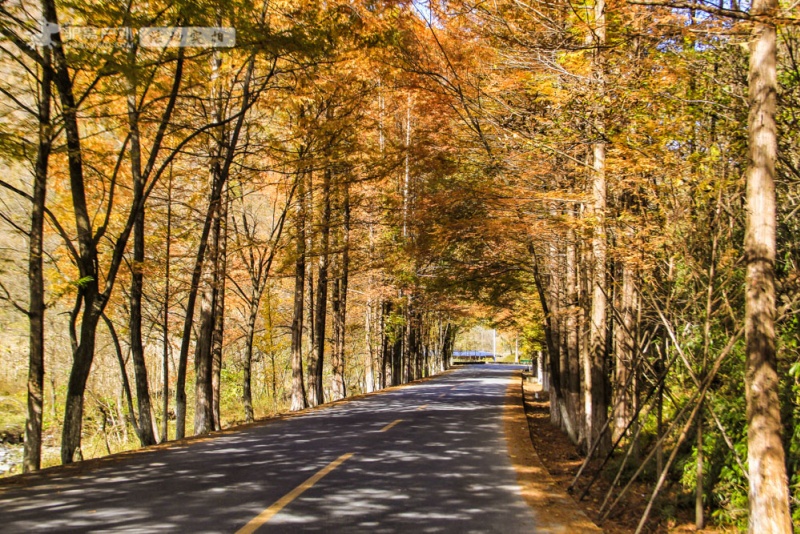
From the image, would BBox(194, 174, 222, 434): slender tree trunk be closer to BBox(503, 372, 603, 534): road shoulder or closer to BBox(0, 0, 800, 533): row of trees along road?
BBox(0, 0, 800, 533): row of trees along road

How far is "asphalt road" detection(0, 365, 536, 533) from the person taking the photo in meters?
4.92

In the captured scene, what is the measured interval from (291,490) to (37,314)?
654cm

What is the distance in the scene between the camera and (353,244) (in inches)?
859

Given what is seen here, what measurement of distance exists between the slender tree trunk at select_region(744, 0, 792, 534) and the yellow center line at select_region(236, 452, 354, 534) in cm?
416

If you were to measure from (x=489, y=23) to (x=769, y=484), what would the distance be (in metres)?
7.43

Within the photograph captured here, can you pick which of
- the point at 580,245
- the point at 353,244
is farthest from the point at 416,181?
the point at 580,245

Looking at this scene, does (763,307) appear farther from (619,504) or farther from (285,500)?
(285,500)

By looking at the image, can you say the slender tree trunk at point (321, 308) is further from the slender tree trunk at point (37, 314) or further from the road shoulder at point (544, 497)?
the road shoulder at point (544, 497)

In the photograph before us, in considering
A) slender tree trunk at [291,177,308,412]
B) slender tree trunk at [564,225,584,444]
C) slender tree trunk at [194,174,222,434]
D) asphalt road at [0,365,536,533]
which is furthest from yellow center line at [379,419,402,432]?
slender tree trunk at [291,177,308,412]

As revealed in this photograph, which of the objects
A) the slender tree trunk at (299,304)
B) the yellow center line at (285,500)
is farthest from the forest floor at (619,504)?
the slender tree trunk at (299,304)

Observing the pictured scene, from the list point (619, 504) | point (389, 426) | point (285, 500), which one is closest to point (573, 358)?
point (389, 426)

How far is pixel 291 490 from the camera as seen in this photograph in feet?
19.9

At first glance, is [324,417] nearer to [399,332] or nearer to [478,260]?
[478,260]

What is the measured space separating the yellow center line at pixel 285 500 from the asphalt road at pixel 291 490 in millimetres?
12
